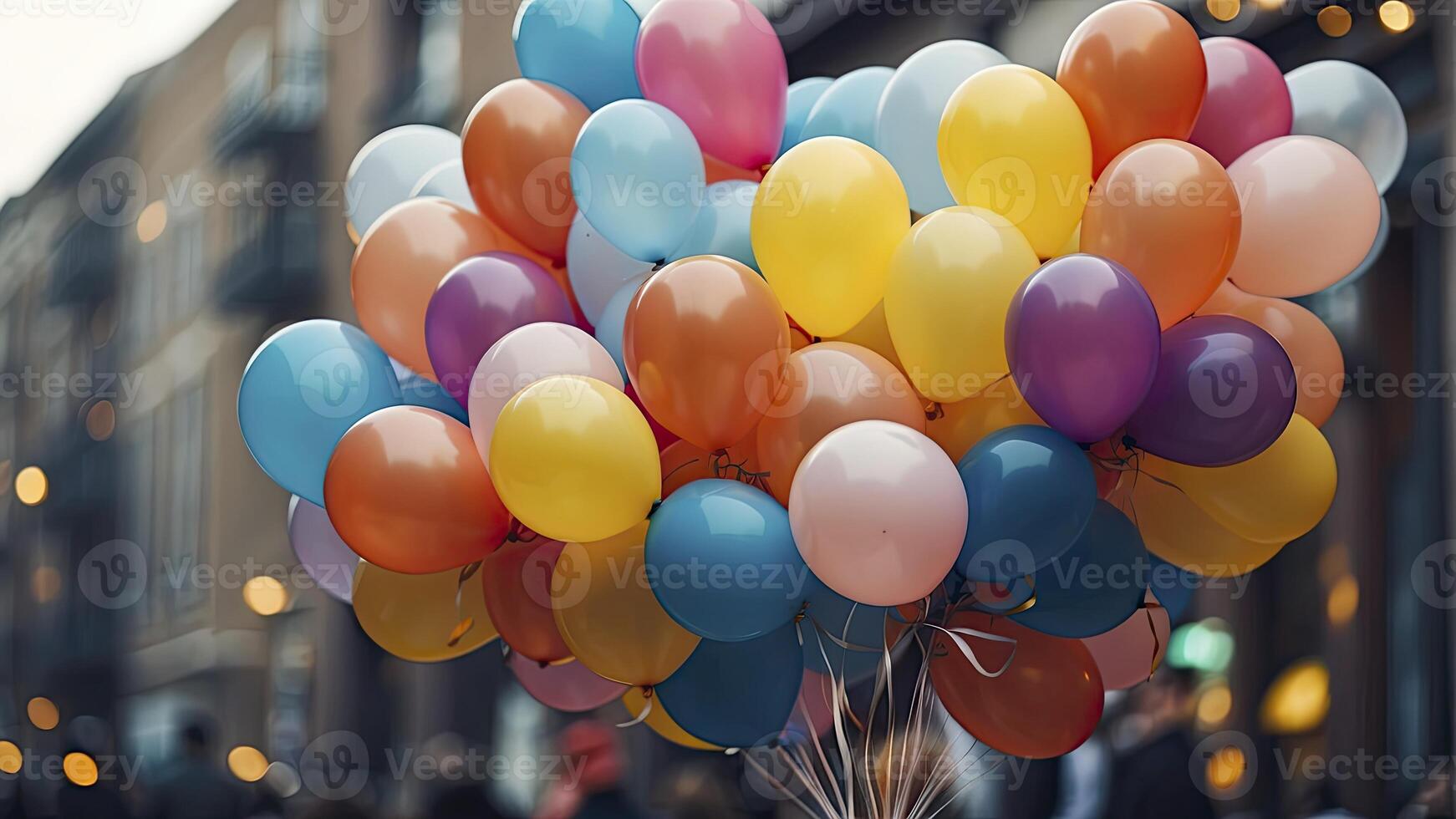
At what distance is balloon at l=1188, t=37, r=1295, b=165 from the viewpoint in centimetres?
178

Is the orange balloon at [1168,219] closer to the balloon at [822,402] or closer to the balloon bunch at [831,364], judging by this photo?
the balloon bunch at [831,364]

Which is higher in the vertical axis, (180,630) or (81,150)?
(81,150)

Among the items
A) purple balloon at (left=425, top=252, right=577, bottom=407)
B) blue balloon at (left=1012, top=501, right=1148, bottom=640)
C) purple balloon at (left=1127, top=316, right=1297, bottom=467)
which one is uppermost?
purple balloon at (left=425, top=252, right=577, bottom=407)

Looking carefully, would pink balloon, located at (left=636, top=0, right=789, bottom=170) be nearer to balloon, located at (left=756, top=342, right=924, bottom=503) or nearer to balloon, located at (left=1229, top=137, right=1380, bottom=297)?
balloon, located at (left=756, top=342, right=924, bottom=503)

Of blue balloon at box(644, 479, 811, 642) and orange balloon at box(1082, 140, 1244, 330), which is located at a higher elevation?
orange balloon at box(1082, 140, 1244, 330)

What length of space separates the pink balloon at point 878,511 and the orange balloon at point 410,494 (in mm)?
459

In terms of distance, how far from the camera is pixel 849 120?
192 cm

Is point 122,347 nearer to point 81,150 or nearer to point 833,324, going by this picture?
point 81,150

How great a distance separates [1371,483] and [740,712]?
72.8 inches

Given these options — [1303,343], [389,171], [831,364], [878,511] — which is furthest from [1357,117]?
[389,171]

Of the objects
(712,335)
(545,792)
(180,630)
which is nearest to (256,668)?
(180,630)

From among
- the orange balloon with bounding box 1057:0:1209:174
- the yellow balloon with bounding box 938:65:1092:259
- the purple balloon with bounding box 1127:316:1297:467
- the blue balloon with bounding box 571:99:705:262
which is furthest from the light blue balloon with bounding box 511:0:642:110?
the purple balloon with bounding box 1127:316:1297:467

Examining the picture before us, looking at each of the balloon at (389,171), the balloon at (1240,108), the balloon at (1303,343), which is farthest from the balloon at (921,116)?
the balloon at (389,171)

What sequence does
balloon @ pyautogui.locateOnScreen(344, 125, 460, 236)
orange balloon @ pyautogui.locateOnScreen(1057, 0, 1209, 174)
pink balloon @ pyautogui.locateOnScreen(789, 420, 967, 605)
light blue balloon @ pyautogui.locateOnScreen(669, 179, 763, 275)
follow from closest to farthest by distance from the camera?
pink balloon @ pyautogui.locateOnScreen(789, 420, 967, 605) < orange balloon @ pyautogui.locateOnScreen(1057, 0, 1209, 174) < light blue balloon @ pyautogui.locateOnScreen(669, 179, 763, 275) < balloon @ pyautogui.locateOnScreen(344, 125, 460, 236)
